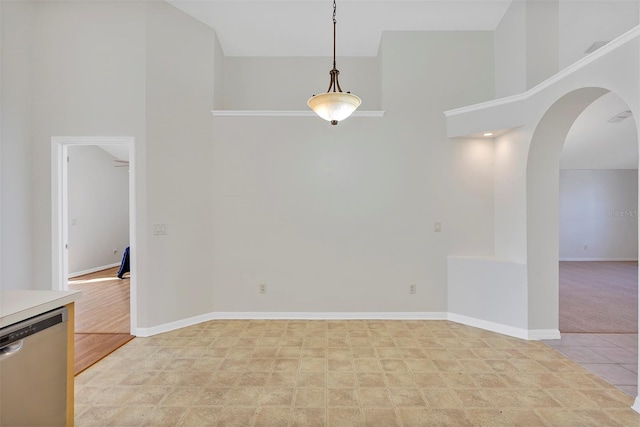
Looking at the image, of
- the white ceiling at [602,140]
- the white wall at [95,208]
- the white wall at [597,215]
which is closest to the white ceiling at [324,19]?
the white ceiling at [602,140]

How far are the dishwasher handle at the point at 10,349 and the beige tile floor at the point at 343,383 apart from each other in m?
1.04

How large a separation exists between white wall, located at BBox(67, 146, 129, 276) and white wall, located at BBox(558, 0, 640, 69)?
8389 millimetres

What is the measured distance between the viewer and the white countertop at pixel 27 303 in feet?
3.97

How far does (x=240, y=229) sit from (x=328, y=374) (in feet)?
6.66

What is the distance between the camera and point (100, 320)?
358cm

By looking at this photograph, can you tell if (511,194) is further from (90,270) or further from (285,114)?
(90,270)

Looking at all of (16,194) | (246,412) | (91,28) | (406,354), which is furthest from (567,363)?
(91,28)

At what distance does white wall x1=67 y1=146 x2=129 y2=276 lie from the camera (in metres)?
5.99

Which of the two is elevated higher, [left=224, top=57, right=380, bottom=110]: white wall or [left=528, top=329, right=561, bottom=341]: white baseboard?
[left=224, top=57, right=380, bottom=110]: white wall

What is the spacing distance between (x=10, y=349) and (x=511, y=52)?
5032mm

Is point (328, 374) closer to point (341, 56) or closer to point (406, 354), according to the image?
point (406, 354)

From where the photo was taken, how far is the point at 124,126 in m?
3.21

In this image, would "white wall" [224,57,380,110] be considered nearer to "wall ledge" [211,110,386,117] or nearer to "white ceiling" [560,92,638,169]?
"wall ledge" [211,110,386,117]

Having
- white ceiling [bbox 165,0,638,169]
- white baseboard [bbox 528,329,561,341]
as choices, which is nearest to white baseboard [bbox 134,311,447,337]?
white baseboard [bbox 528,329,561,341]
